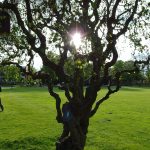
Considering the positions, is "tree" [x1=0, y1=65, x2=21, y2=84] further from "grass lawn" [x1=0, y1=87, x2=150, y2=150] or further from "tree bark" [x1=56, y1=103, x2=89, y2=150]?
"grass lawn" [x1=0, y1=87, x2=150, y2=150]

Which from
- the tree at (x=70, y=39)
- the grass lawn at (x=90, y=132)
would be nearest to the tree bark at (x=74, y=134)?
the tree at (x=70, y=39)

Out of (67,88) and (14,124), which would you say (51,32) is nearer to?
(67,88)

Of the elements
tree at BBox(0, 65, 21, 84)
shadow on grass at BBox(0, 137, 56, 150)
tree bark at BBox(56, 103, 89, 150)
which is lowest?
shadow on grass at BBox(0, 137, 56, 150)

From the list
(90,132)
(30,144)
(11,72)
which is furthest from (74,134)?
(90,132)

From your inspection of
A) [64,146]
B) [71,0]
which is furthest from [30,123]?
[71,0]

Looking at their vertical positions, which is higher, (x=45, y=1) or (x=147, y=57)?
(x=45, y=1)

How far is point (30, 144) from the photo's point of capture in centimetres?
2822

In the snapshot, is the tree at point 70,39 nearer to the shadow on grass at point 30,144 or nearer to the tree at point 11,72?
the tree at point 11,72

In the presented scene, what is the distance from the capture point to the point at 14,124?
123 feet

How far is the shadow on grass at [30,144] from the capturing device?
2725 centimetres

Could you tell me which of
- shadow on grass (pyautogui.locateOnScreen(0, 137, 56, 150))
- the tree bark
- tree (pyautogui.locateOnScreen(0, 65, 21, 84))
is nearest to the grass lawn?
shadow on grass (pyautogui.locateOnScreen(0, 137, 56, 150))

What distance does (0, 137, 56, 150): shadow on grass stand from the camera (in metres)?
27.2

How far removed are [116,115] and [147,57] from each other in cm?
2881

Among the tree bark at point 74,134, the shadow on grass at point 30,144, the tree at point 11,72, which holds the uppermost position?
the tree at point 11,72
